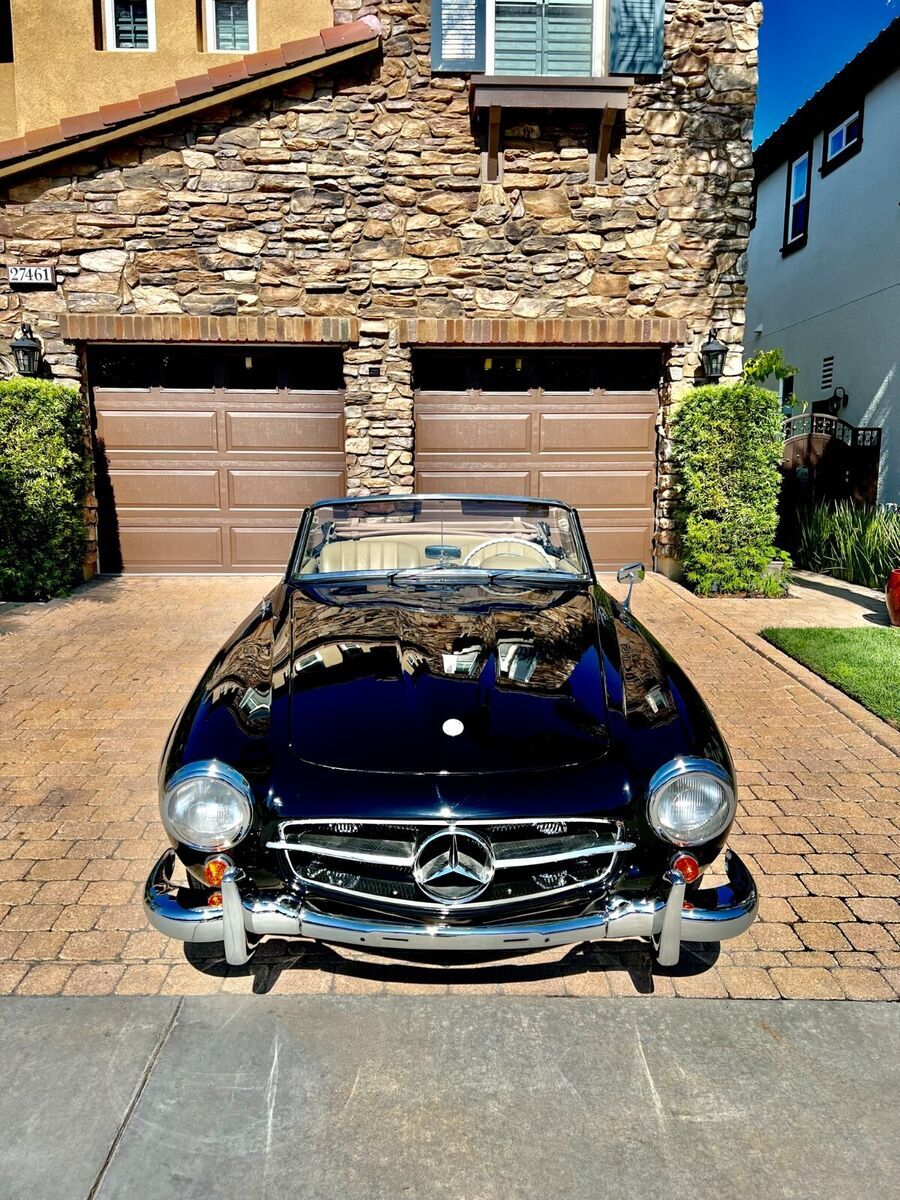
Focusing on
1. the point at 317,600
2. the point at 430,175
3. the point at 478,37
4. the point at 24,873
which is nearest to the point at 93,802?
the point at 24,873

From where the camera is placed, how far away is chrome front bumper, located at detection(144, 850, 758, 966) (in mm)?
2170

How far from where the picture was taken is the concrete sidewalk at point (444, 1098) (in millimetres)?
1875

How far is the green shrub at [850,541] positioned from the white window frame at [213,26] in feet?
29.7

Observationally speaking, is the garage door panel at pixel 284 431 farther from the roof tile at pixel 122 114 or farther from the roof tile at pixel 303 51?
the roof tile at pixel 303 51

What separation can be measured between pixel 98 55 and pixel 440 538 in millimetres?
9490

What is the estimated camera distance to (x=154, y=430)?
898 centimetres

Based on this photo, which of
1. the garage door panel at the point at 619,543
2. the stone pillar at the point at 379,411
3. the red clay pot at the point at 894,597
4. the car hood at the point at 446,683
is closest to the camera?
the car hood at the point at 446,683

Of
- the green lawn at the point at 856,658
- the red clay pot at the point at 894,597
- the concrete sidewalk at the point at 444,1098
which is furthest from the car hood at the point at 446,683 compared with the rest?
the red clay pot at the point at 894,597

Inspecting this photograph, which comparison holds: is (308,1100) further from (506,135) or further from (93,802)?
(506,135)

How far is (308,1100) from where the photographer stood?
2.08m

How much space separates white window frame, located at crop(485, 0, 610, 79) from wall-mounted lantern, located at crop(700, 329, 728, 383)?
9.48 feet

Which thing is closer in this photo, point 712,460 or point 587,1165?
point 587,1165

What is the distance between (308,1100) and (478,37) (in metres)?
9.39

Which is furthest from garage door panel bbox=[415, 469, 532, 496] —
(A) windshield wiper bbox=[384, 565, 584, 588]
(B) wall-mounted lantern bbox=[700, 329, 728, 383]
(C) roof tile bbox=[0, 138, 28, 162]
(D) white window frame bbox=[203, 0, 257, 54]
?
(D) white window frame bbox=[203, 0, 257, 54]
